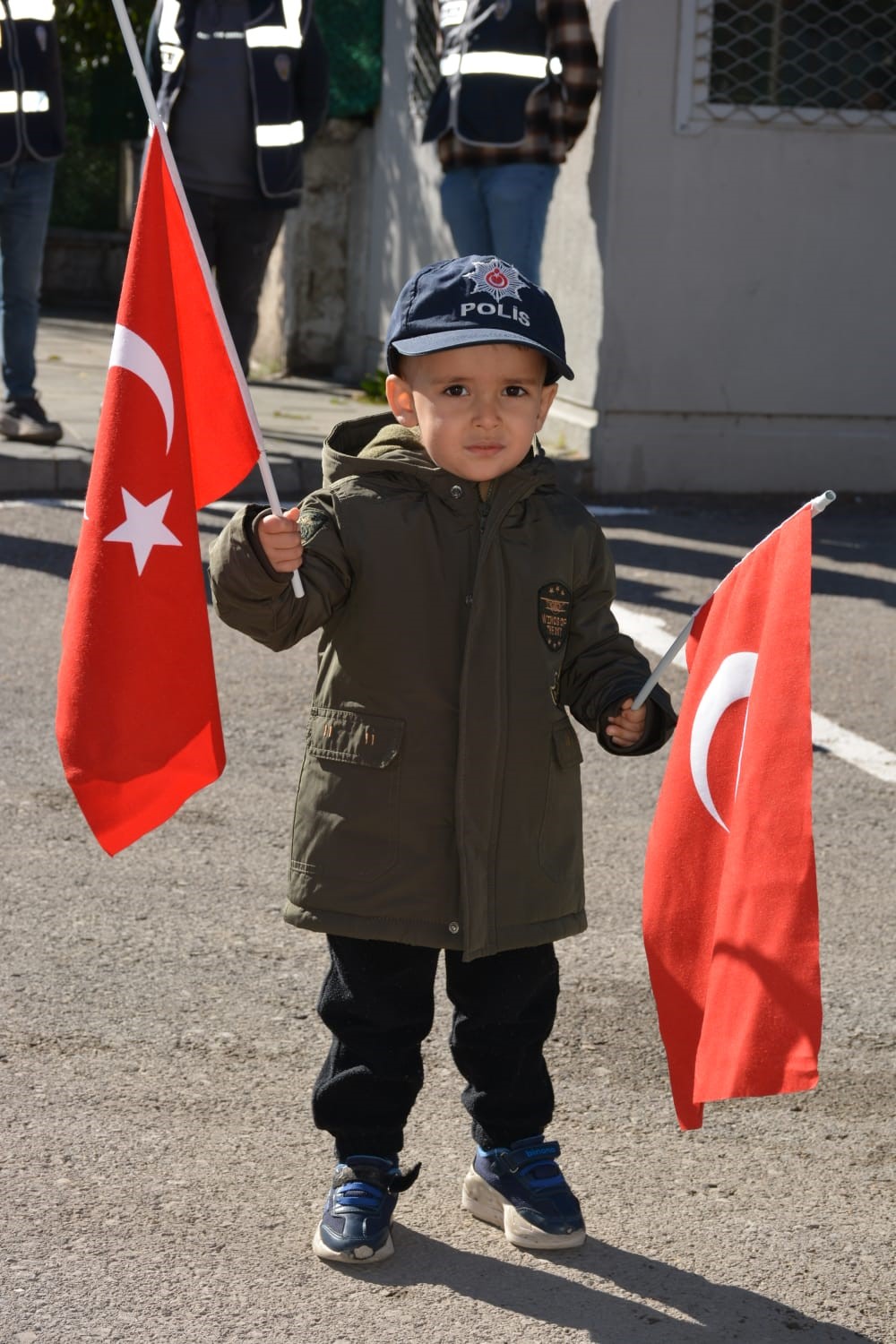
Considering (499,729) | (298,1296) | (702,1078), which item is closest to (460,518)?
(499,729)

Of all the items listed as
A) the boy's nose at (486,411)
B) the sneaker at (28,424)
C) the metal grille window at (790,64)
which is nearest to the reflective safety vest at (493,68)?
the metal grille window at (790,64)

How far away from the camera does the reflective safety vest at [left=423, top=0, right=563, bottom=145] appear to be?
309 inches

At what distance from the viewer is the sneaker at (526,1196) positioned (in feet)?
9.36

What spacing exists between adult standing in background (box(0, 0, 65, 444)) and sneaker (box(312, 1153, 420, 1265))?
573cm

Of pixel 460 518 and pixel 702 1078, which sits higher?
pixel 460 518

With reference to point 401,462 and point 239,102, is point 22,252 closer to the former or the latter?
point 239,102

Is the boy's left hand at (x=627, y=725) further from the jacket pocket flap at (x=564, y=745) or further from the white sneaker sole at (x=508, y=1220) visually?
the white sneaker sole at (x=508, y=1220)

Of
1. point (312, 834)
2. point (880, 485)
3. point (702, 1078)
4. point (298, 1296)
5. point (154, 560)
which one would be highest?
point (154, 560)

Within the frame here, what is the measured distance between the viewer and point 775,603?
2.74m

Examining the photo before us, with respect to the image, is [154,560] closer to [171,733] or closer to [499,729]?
[171,733]

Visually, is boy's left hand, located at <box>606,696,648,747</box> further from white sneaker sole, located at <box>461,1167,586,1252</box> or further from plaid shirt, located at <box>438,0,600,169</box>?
plaid shirt, located at <box>438,0,600,169</box>

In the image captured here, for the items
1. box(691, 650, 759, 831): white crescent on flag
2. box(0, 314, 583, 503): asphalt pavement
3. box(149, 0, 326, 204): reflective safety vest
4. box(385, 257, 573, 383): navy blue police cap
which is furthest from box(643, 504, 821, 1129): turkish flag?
box(149, 0, 326, 204): reflective safety vest

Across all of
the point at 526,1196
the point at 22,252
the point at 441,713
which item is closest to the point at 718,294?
the point at 22,252

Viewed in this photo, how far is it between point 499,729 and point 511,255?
555cm
